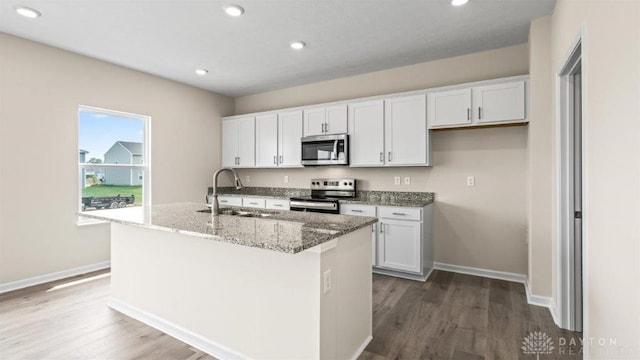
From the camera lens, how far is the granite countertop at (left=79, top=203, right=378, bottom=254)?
154 cm

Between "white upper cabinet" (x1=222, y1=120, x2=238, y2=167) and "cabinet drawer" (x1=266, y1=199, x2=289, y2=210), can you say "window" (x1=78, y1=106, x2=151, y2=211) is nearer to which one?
"white upper cabinet" (x1=222, y1=120, x2=238, y2=167)

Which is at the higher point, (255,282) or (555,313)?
(255,282)

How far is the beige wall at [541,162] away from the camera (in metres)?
2.80

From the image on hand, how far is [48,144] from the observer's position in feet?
11.4

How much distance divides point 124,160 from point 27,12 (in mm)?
1963

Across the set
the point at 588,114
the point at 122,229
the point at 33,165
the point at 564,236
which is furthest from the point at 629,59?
the point at 33,165

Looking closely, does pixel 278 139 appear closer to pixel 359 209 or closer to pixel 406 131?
pixel 359 209

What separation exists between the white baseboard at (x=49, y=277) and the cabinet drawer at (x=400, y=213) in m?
3.57

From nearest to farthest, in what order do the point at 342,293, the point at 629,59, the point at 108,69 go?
the point at 629,59 < the point at 342,293 < the point at 108,69

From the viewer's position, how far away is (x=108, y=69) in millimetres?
3990

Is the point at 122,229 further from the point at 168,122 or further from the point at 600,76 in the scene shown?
the point at 600,76

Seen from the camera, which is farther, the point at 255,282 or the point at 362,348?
the point at 362,348

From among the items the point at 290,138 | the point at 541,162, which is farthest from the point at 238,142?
the point at 541,162

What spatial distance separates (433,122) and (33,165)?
14.5 ft
